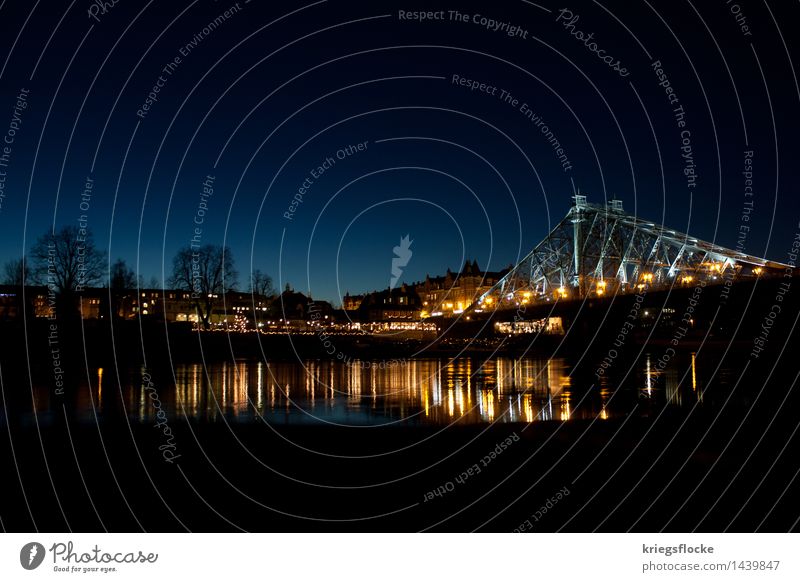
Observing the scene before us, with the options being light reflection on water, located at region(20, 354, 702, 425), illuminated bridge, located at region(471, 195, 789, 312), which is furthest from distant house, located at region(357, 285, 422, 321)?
light reflection on water, located at region(20, 354, 702, 425)

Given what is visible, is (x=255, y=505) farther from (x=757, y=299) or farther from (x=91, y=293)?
(x=91, y=293)

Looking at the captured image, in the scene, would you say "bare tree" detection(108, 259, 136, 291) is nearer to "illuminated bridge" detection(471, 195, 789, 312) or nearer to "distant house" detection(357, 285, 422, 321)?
"illuminated bridge" detection(471, 195, 789, 312)

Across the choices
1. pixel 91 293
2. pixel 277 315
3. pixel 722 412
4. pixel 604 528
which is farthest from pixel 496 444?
pixel 277 315

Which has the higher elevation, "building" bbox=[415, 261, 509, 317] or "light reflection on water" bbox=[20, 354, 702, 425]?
"building" bbox=[415, 261, 509, 317]
